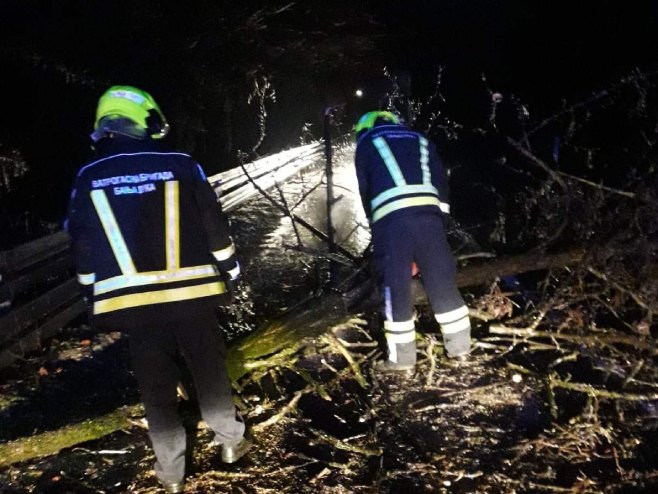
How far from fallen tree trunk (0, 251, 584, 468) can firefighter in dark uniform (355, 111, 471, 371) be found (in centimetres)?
63

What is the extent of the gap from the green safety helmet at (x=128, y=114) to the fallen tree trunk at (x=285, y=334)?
1.68 meters

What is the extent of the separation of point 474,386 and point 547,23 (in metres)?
11.1

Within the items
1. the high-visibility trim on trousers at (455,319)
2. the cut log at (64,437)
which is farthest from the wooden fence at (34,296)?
the high-visibility trim on trousers at (455,319)

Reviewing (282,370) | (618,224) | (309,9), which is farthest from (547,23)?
(282,370)

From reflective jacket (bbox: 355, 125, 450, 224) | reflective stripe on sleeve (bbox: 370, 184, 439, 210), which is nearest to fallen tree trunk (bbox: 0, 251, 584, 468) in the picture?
reflective jacket (bbox: 355, 125, 450, 224)

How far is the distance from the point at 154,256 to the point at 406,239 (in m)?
1.64

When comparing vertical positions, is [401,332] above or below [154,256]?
below

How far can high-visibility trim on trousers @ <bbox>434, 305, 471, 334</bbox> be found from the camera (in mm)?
3275

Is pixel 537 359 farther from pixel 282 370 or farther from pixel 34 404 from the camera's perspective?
pixel 34 404

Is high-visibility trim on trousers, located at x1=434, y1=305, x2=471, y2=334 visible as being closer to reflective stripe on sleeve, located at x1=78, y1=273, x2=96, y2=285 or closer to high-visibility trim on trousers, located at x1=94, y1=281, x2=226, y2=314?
high-visibility trim on trousers, located at x1=94, y1=281, x2=226, y2=314

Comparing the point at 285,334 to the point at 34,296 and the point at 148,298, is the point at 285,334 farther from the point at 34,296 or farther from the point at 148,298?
the point at 34,296

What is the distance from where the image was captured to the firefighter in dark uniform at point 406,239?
3.20 metres

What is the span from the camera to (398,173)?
323cm

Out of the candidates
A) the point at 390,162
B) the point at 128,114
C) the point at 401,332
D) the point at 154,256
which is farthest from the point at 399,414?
the point at 128,114
